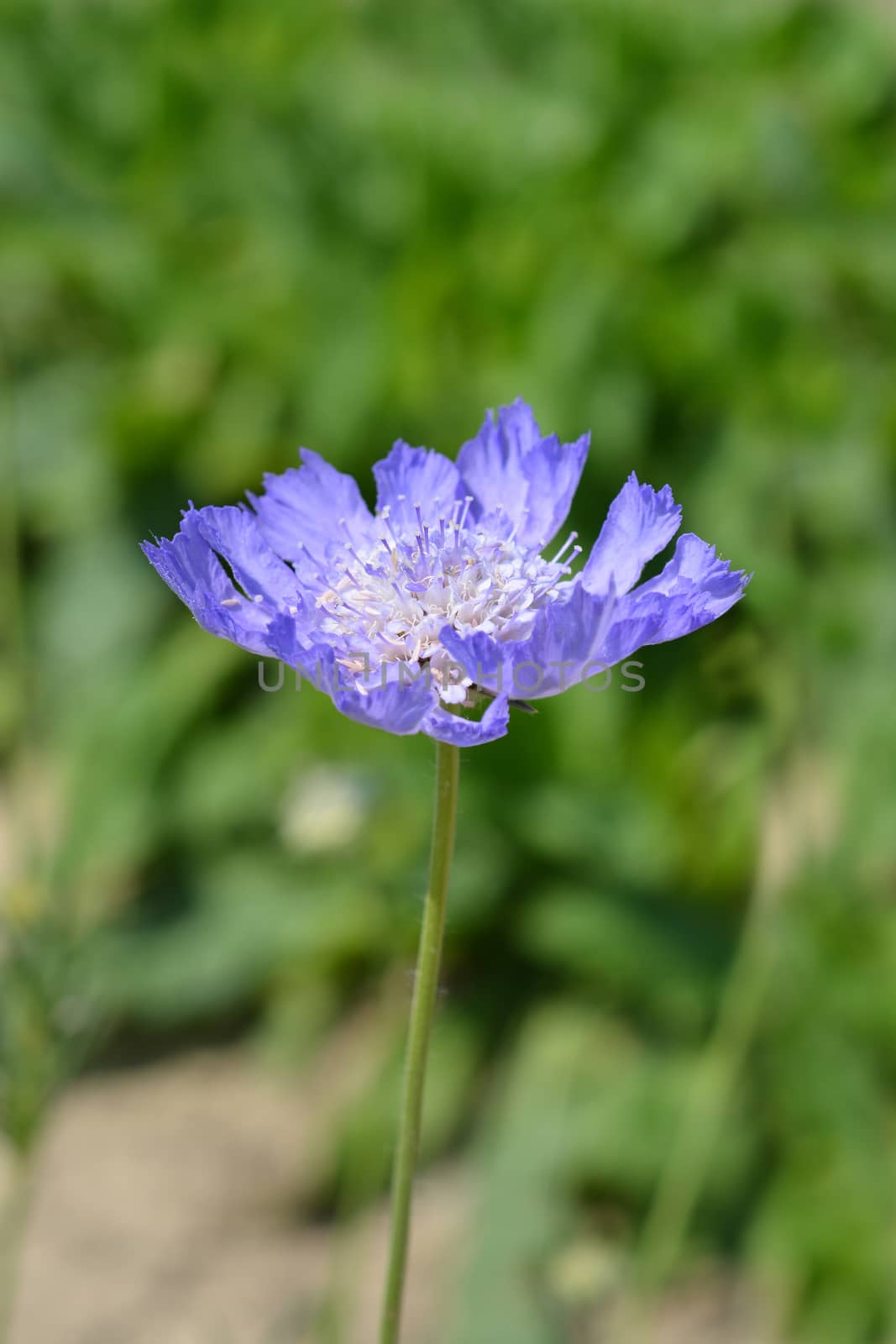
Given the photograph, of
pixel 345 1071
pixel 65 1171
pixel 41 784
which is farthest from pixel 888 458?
pixel 65 1171

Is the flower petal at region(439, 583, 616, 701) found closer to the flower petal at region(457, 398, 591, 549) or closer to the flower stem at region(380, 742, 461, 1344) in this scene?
the flower stem at region(380, 742, 461, 1344)

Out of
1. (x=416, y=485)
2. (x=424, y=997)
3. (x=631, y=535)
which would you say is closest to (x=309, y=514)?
(x=416, y=485)

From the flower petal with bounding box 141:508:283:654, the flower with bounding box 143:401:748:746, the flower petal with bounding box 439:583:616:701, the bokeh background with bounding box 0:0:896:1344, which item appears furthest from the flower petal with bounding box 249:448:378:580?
the bokeh background with bounding box 0:0:896:1344

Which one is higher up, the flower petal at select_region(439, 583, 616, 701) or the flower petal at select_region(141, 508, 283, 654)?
the flower petal at select_region(141, 508, 283, 654)

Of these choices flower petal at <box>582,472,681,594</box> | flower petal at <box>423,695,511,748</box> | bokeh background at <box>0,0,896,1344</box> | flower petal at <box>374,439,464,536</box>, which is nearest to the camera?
flower petal at <box>423,695,511,748</box>

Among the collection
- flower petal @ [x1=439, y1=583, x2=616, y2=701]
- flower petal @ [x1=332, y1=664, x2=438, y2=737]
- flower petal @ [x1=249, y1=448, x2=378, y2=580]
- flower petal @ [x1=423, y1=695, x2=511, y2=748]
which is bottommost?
flower petal @ [x1=423, y1=695, x2=511, y2=748]

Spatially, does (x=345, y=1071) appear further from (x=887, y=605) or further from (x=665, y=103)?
(x=665, y=103)
